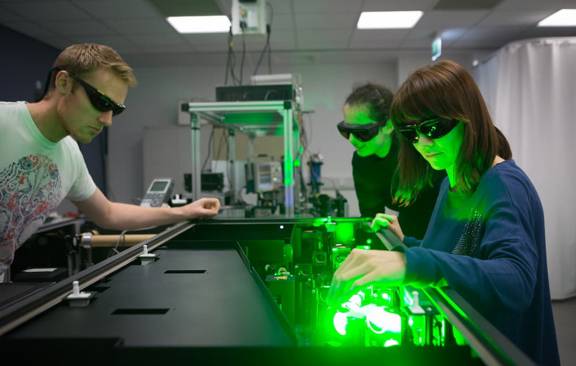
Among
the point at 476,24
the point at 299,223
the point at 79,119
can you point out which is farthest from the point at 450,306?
the point at 476,24

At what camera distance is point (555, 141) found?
413 centimetres

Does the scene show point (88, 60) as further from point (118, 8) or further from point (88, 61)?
point (118, 8)

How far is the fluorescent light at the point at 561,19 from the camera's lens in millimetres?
4121

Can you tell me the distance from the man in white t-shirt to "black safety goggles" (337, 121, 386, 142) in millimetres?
667

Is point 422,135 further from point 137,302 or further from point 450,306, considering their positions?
point 137,302

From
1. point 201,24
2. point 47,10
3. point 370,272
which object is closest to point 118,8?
point 47,10

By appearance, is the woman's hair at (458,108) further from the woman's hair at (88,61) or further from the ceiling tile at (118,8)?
the ceiling tile at (118,8)

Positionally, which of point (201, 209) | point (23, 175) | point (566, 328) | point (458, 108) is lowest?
point (566, 328)

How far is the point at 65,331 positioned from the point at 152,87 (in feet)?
20.2

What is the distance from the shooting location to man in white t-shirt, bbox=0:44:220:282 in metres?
1.30

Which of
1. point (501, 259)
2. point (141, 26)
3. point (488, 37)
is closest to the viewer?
point (501, 259)

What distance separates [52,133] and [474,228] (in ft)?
4.21

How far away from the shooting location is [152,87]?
619 cm

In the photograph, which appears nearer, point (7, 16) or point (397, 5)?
point (397, 5)
